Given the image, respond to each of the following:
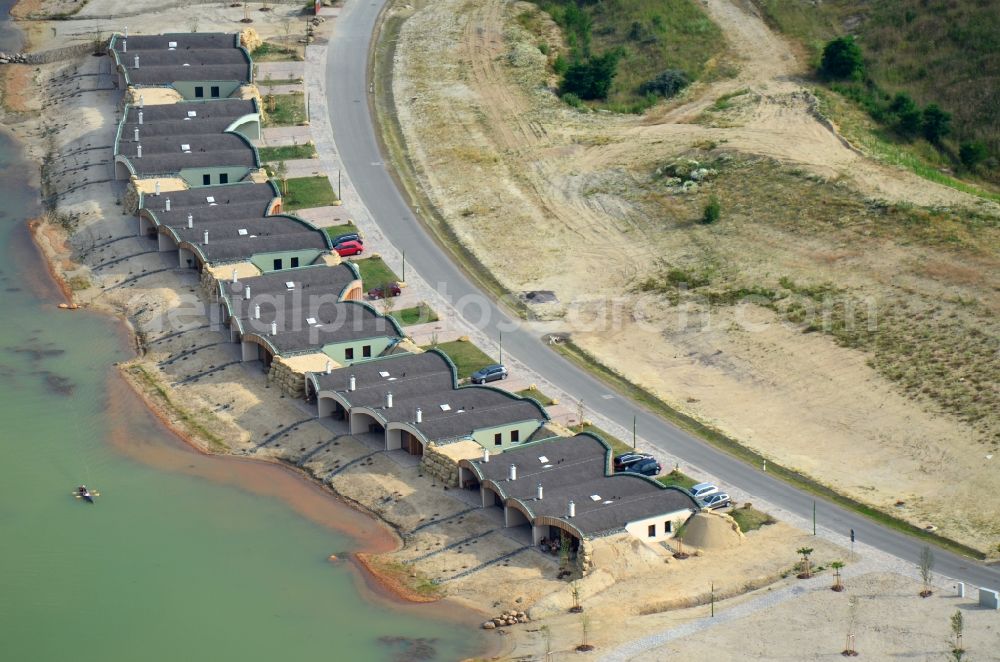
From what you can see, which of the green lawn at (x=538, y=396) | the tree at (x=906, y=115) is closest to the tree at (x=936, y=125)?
the tree at (x=906, y=115)

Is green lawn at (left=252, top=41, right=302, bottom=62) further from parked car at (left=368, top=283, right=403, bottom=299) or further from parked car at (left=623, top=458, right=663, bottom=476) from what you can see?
parked car at (left=623, top=458, right=663, bottom=476)

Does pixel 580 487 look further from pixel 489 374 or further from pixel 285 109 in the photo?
pixel 285 109

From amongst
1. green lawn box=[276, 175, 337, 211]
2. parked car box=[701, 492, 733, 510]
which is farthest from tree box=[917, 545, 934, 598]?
green lawn box=[276, 175, 337, 211]

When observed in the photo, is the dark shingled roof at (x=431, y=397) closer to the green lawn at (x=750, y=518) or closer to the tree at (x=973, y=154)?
the green lawn at (x=750, y=518)

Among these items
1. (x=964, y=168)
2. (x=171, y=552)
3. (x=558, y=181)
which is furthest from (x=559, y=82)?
(x=171, y=552)

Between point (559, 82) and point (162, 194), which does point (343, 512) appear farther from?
point (559, 82)
